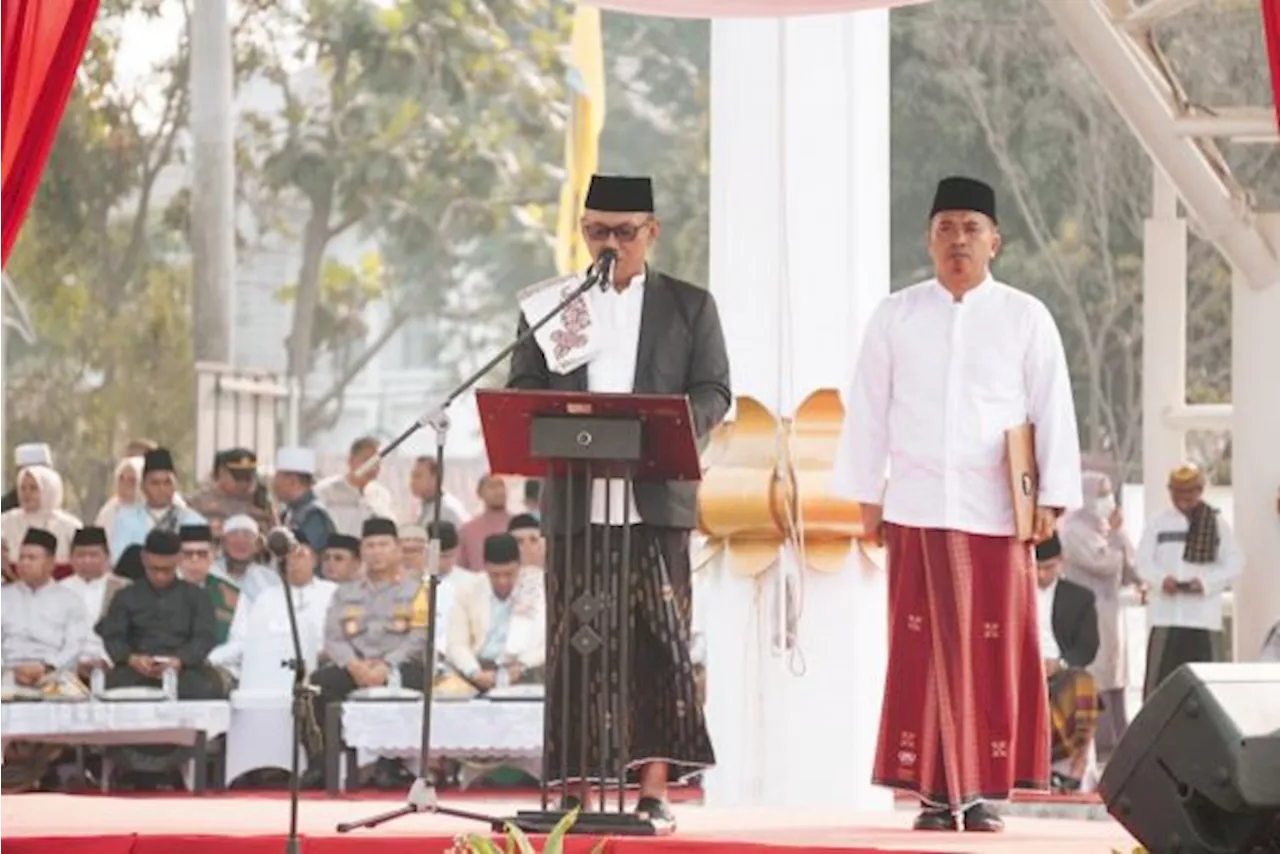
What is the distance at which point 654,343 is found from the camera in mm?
7461

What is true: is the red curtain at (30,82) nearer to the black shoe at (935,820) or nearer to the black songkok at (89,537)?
the black shoe at (935,820)

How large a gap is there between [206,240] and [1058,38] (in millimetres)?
7060

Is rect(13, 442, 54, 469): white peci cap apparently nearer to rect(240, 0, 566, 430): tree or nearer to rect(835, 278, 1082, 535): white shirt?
rect(835, 278, 1082, 535): white shirt

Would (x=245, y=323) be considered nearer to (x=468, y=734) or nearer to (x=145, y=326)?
(x=145, y=326)

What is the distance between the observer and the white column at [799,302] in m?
8.98

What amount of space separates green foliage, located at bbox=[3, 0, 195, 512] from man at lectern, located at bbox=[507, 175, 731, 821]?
16.3 metres

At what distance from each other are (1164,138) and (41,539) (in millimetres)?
5291

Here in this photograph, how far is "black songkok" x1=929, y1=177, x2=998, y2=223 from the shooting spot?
755 cm

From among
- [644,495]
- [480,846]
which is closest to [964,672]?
[644,495]

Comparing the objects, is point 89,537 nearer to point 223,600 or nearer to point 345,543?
point 223,600

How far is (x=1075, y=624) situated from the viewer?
43.2 feet

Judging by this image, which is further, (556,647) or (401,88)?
(401,88)


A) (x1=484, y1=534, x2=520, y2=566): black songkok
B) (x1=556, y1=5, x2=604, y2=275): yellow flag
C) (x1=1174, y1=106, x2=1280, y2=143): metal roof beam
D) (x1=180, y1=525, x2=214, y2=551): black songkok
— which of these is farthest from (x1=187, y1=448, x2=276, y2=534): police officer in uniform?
(x1=1174, y1=106, x2=1280, y2=143): metal roof beam

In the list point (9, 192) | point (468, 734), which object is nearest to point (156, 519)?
point (468, 734)
